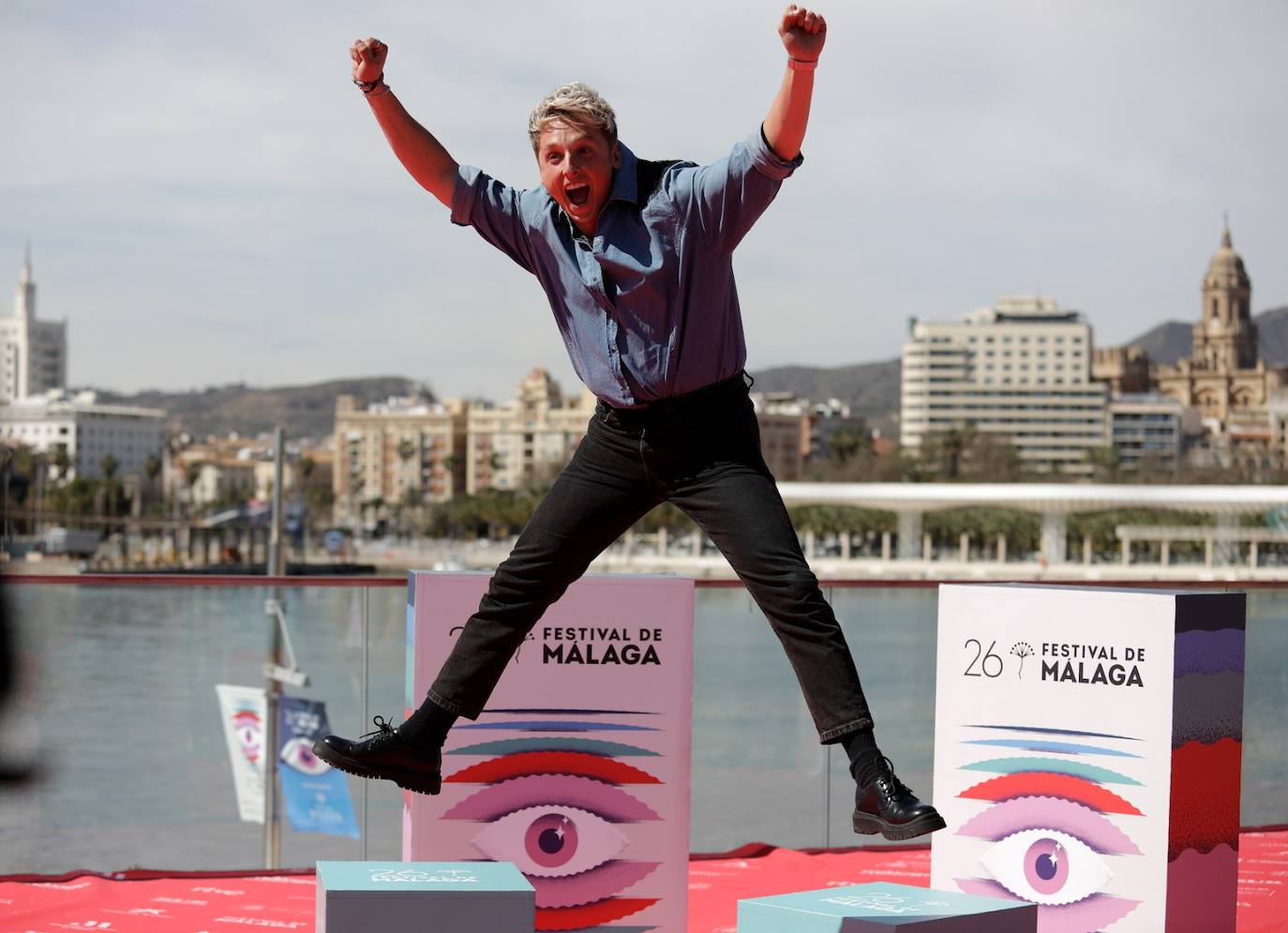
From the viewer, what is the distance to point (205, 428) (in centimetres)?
17425

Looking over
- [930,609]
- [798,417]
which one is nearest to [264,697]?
[930,609]

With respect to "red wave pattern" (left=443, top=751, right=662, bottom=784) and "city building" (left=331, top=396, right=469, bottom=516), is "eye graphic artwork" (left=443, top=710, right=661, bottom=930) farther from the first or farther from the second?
"city building" (left=331, top=396, right=469, bottom=516)

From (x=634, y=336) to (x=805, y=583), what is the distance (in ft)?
1.50

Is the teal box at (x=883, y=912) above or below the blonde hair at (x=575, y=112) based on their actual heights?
below

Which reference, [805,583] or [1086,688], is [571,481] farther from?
[1086,688]

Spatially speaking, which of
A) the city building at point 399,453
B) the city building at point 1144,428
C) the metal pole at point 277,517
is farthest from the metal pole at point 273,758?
the city building at point 1144,428

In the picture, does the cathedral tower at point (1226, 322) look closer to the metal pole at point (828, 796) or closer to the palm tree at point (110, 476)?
the palm tree at point (110, 476)

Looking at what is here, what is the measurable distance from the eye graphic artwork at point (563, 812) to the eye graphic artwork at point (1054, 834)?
0.64m

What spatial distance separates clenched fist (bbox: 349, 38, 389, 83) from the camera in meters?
2.56

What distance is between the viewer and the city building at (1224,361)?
161500 millimetres

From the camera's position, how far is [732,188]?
238cm

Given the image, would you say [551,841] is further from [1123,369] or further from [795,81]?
[1123,369]

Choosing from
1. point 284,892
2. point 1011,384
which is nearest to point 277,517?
point 284,892

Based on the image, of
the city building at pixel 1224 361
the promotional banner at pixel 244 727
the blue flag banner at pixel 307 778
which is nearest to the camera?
the blue flag banner at pixel 307 778
